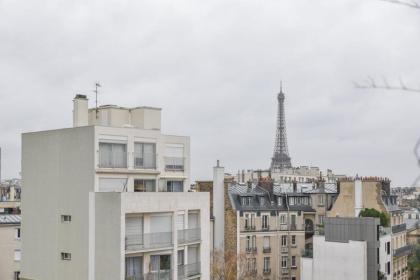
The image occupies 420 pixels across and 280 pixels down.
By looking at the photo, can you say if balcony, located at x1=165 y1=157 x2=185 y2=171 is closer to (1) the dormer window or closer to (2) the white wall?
(2) the white wall

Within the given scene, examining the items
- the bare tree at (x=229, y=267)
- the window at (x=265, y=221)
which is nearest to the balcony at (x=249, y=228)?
the window at (x=265, y=221)

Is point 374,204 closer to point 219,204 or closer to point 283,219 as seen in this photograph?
point 283,219

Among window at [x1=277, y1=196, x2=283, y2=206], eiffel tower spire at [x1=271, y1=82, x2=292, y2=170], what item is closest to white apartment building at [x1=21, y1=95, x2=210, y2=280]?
window at [x1=277, y1=196, x2=283, y2=206]

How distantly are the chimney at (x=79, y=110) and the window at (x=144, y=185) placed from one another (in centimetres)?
404

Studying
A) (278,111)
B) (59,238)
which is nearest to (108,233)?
(59,238)

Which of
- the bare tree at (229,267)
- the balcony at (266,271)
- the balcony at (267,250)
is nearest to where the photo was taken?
the bare tree at (229,267)

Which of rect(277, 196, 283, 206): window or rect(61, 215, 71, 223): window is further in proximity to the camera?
rect(277, 196, 283, 206): window

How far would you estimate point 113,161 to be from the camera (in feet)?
94.1

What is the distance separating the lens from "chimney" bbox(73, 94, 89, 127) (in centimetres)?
3041

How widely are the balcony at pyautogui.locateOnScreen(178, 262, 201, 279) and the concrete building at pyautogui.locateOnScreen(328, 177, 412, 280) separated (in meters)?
32.0

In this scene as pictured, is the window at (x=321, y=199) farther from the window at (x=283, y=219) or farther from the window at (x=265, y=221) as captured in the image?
the window at (x=265, y=221)

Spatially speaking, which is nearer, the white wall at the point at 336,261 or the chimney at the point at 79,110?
the chimney at the point at 79,110

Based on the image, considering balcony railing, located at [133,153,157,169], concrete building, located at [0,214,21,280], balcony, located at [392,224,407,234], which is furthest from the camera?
balcony, located at [392,224,407,234]

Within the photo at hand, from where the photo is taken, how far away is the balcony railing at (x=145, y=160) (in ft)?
97.9
